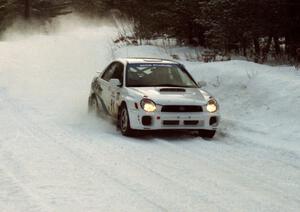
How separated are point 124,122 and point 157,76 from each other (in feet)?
4.65

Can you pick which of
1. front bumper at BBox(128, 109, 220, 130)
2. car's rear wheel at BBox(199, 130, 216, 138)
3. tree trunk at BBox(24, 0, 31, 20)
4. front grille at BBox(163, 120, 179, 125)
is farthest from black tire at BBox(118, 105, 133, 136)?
tree trunk at BBox(24, 0, 31, 20)

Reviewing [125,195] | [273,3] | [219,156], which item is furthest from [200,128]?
[273,3]

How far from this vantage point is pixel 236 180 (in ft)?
24.1

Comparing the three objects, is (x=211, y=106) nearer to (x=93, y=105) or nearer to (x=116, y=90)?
(x=116, y=90)

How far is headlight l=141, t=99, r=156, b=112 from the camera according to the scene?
404 inches

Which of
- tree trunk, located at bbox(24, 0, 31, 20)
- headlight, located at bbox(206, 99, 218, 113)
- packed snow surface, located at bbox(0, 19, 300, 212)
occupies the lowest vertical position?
packed snow surface, located at bbox(0, 19, 300, 212)

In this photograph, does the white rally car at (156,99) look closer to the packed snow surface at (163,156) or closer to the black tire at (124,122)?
the black tire at (124,122)

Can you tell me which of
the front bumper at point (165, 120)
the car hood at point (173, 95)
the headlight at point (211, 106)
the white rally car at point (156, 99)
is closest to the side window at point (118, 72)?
the white rally car at point (156, 99)

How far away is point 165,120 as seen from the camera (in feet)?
33.5

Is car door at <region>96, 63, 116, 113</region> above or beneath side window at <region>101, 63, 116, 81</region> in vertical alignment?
beneath

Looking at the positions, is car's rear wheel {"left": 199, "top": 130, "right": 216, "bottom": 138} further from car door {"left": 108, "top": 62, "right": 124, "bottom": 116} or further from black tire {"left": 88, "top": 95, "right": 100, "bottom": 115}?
black tire {"left": 88, "top": 95, "right": 100, "bottom": 115}

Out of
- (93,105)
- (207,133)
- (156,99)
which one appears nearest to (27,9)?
(93,105)

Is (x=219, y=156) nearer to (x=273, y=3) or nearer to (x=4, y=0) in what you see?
(x=273, y=3)

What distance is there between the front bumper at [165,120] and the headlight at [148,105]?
8cm
